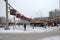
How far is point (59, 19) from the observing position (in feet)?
259

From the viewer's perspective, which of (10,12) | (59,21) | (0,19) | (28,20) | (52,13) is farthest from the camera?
(52,13)

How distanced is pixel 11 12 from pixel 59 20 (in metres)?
40.2

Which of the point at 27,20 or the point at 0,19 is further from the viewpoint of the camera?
the point at 0,19

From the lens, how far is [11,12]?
42.8 meters

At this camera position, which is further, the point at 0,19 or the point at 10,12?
the point at 0,19

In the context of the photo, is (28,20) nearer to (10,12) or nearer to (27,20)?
(27,20)

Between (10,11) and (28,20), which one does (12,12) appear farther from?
(28,20)

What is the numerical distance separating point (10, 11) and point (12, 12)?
0.61 meters

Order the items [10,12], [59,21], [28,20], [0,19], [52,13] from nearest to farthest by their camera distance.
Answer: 1. [10,12]
2. [28,20]
3. [59,21]
4. [0,19]
5. [52,13]

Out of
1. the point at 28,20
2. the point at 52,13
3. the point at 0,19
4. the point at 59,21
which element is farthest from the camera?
the point at 52,13

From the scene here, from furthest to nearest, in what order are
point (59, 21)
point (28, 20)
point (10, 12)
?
point (59, 21) < point (28, 20) < point (10, 12)

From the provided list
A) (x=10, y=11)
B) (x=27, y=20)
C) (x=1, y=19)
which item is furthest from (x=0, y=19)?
(x=10, y=11)

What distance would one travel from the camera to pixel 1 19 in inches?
3898

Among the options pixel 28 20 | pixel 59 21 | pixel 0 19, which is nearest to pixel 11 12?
pixel 28 20
